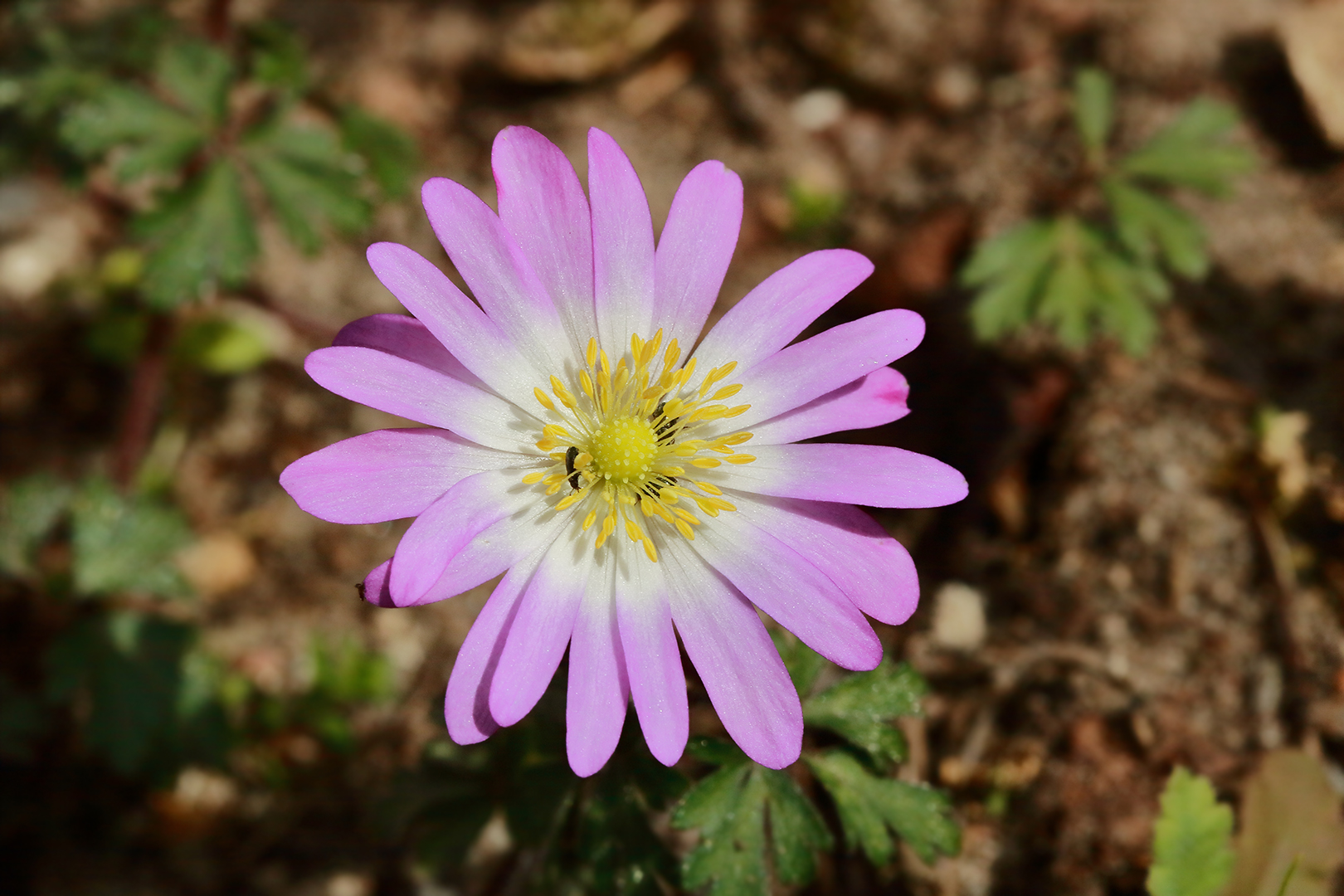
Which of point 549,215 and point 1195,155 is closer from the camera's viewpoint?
point 549,215

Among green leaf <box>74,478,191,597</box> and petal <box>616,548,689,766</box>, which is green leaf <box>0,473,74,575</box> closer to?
green leaf <box>74,478,191,597</box>

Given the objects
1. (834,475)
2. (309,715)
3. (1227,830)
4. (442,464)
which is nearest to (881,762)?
(834,475)

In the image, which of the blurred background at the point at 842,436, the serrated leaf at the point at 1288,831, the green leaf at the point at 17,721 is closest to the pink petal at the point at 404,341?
the blurred background at the point at 842,436

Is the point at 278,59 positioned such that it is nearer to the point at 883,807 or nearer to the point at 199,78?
the point at 199,78

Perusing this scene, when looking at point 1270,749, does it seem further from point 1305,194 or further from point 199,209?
point 199,209

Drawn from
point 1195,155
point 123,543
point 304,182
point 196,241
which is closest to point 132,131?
point 196,241

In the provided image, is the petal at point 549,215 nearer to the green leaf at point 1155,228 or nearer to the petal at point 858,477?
the petal at point 858,477
